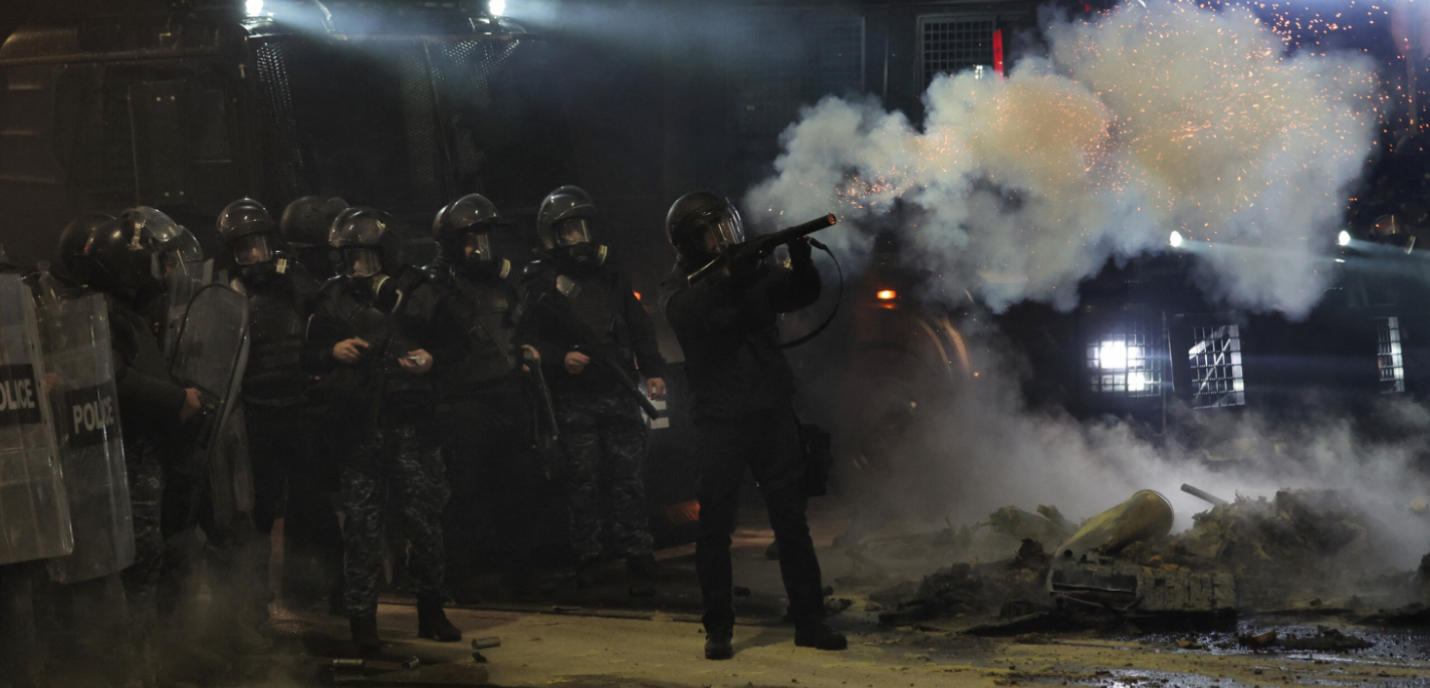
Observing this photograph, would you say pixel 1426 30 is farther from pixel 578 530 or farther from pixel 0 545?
pixel 0 545

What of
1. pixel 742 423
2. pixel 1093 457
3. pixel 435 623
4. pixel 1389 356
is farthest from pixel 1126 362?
pixel 435 623

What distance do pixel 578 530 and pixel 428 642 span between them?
64.8 inches

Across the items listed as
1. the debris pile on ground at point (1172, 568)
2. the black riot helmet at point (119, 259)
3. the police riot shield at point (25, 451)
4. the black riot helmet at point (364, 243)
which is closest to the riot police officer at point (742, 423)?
the debris pile on ground at point (1172, 568)

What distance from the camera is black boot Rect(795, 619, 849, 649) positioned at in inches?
201

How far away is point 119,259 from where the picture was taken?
4.75 m

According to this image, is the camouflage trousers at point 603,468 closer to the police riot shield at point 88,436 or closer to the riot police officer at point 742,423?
the riot police officer at point 742,423

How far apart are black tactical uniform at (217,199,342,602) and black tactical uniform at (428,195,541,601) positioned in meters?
0.94

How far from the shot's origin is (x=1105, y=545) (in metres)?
6.02

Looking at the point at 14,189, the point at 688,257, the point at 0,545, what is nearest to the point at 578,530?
the point at 688,257

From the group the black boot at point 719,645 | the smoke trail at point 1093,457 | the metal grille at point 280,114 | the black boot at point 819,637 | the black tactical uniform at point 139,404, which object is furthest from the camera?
the smoke trail at point 1093,457

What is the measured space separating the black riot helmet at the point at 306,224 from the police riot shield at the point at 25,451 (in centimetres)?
307

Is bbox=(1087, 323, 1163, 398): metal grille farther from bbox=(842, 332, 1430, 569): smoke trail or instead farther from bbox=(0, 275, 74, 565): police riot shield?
bbox=(0, 275, 74, 565): police riot shield

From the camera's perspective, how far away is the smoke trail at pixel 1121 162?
8953mm

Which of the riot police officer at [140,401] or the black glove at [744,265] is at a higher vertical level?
the black glove at [744,265]
